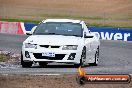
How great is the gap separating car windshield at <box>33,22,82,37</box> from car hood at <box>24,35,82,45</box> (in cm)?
46

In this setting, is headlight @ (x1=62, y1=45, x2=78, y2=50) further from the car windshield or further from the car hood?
the car windshield

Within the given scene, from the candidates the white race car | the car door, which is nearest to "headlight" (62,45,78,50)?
the white race car

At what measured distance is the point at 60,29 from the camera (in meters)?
19.2

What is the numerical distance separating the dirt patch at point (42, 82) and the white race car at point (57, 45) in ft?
11.4

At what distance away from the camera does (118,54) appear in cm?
2717

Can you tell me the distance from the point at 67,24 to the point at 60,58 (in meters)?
1.99

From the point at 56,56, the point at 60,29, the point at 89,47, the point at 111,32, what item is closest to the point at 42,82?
the point at 56,56

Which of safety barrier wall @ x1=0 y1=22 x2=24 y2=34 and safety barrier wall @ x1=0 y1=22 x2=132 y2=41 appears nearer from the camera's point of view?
safety barrier wall @ x1=0 y1=22 x2=132 y2=41

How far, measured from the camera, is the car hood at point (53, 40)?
704 inches

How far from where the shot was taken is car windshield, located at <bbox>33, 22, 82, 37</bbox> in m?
19.0

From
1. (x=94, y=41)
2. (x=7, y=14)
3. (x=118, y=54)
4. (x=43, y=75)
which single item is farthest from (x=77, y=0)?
(x=43, y=75)

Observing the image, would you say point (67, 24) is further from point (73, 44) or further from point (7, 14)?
point (7, 14)

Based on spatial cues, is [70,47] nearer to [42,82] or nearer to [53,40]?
[53,40]

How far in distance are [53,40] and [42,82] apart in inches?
192
